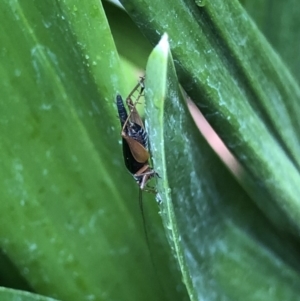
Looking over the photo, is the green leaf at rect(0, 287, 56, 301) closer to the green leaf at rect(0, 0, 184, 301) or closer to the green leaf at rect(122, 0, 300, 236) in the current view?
the green leaf at rect(0, 0, 184, 301)

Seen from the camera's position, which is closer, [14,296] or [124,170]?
[14,296]

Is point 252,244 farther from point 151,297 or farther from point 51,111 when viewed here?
point 51,111

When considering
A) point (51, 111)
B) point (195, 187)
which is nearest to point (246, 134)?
point (195, 187)

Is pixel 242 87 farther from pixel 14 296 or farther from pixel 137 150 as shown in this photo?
pixel 14 296

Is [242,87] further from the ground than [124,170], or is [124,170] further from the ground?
[242,87]

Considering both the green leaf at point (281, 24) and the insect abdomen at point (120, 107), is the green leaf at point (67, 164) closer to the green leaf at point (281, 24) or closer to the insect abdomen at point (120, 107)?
the insect abdomen at point (120, 107)

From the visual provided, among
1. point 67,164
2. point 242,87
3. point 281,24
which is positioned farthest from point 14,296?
point 281,24
